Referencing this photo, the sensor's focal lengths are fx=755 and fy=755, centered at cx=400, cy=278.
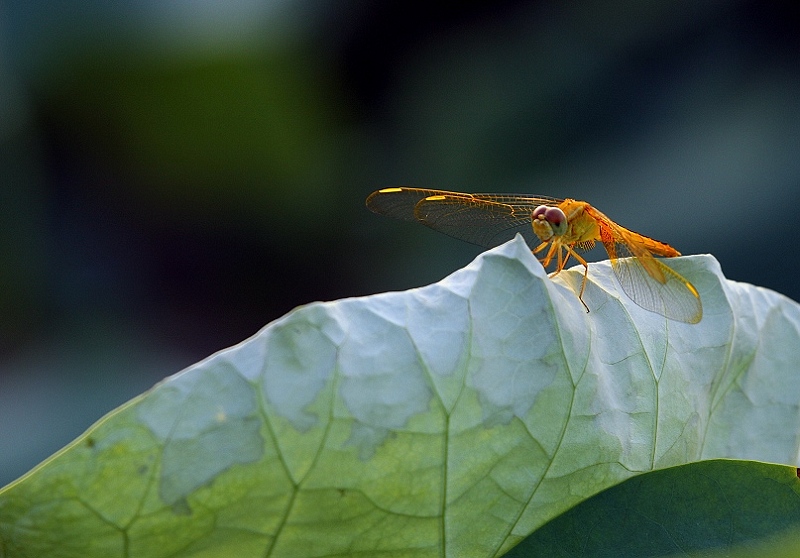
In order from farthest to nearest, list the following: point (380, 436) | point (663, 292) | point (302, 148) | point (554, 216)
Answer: point (302, 148) → point (554, 216) → point (663, 292) → point (380, 436)

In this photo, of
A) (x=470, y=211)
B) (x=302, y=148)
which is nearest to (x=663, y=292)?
(x=470, y=211)

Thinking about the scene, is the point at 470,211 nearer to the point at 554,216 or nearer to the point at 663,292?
the point at 554,216

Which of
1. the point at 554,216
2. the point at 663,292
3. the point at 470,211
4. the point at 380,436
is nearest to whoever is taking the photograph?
the point at 380,436

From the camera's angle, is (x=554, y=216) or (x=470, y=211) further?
(x=470, y=211)

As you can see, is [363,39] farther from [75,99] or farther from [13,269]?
[13,269]

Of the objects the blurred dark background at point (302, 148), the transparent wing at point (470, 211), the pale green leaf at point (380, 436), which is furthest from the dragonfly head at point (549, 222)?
the blurred dark background at point (302, 148)

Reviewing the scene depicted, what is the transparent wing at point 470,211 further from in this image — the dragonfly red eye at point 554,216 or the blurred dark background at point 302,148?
the blurred dark background at point 302,148
